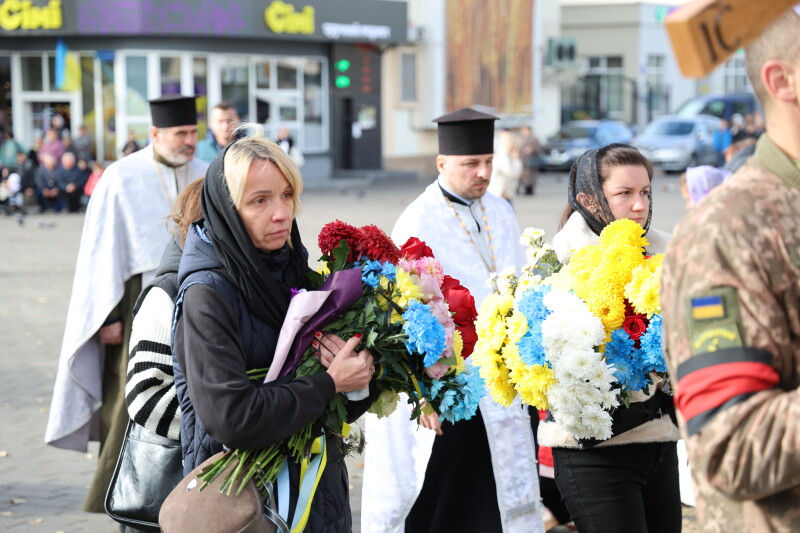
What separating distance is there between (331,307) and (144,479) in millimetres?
1191

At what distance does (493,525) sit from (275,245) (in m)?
2.42

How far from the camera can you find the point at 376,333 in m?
3.29

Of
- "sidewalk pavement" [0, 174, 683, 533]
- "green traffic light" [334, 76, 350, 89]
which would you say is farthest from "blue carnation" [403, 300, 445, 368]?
"green traffic light" [334, 76, 350, 89]

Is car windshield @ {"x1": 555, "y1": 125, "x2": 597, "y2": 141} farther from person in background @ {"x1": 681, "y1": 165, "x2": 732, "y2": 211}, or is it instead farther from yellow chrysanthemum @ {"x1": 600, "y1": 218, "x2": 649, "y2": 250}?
yellow chrysanthemum @ {"x1": 600, "y1": 218, "x2": 649, "y2": 250}

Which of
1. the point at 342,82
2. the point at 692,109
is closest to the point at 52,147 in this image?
the point at 342,82

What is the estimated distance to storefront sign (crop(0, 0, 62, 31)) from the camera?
28.4 metres

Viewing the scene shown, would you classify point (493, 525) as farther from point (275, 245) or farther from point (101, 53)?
point (101, 53)

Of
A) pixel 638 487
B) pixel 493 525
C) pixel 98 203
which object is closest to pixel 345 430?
pixel 638 487

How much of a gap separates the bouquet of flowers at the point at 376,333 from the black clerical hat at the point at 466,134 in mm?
2102

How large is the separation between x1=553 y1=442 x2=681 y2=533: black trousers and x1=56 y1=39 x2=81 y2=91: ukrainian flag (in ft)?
89.9

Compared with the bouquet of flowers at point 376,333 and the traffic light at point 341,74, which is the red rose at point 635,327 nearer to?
the bouquet of flowers at point 376,333

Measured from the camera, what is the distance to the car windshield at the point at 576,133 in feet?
121

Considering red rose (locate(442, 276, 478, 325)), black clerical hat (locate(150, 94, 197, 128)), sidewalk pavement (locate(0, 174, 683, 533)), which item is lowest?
sidewalk pavement (locate(0, 174, 683, 533))

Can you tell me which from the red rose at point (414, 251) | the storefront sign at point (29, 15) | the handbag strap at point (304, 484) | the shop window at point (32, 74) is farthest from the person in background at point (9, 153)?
the handbag strap at point (304, 484)
